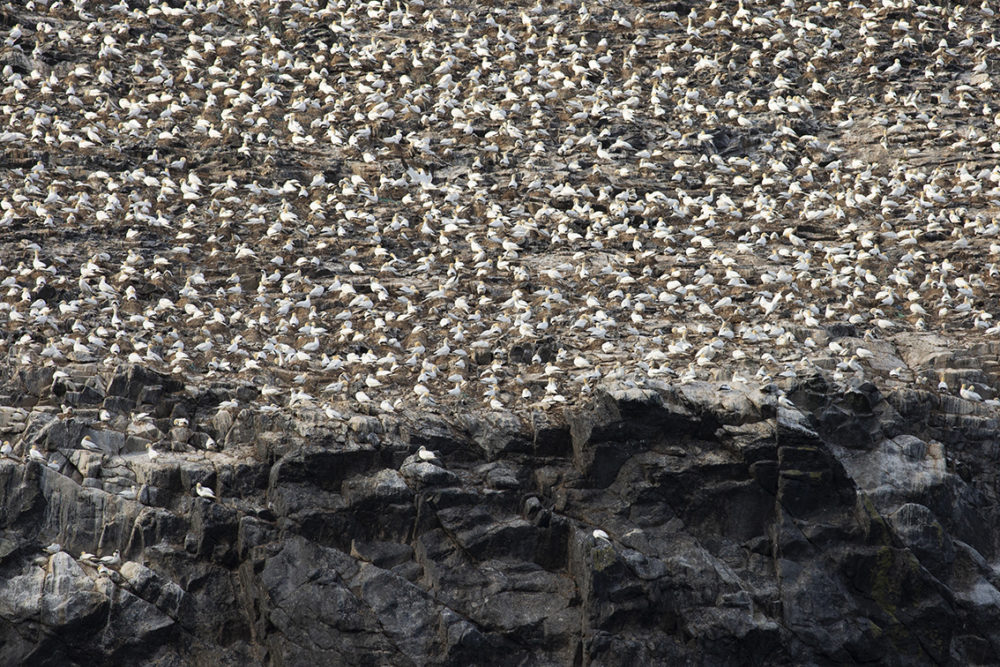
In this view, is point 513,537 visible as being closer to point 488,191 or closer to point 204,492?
point 204,492

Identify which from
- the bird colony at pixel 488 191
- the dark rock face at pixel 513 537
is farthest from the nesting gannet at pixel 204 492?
the bird colony at pixel 488 191

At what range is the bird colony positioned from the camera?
24016 mm

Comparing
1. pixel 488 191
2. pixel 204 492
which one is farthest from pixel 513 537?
pixel 488 191

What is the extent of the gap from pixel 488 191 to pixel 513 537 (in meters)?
12.5

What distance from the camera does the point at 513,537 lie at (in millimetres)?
19781

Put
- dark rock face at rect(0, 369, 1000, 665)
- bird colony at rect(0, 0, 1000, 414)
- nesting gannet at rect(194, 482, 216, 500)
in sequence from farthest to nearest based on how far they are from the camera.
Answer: bird colony at rect(0, 0, 1000, 414) < nesting gannet at rect(194, 482, 216, 500) < dark rock face at rect(0, 369, 1000, 665)

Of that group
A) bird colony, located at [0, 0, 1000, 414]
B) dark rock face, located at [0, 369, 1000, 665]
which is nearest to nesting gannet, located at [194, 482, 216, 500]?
dark rock face, located at [0, 369, 1000, 665]

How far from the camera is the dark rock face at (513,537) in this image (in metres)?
18.9

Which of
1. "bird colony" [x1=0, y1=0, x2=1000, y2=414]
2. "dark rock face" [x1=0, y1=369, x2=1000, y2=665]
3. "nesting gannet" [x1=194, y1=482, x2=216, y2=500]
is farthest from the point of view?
"bird colony" [x1=0, y1=0, x2=1000, y2=414]

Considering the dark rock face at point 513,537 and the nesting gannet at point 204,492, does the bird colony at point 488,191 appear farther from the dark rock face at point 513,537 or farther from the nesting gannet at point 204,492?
the nesting gannet at point 204,492

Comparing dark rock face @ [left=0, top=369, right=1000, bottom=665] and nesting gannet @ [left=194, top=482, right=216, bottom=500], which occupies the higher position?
nesting gannet @ [left=194, top=482, right=216, bottom=500]

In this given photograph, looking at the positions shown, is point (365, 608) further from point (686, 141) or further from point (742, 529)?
point (686, 141)

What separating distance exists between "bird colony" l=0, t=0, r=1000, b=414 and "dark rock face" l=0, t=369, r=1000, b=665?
1304 mm

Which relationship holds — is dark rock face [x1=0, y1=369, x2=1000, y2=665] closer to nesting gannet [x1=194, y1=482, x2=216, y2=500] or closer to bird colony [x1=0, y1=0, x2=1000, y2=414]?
nesting gannet [x1=194, y1=482, x2=216, y2=500]
